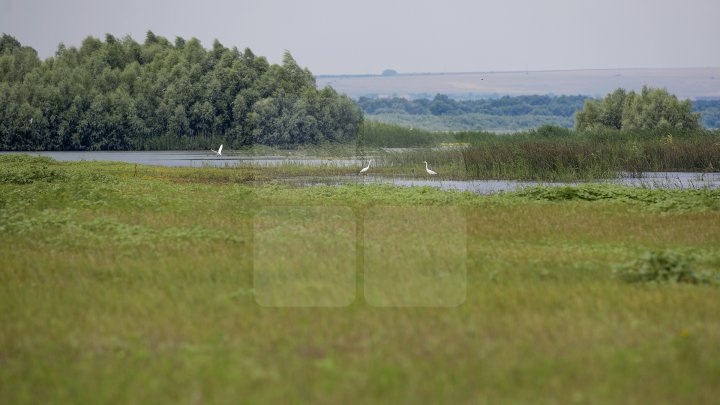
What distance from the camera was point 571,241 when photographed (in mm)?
16375

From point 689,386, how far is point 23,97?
79268 millimetres

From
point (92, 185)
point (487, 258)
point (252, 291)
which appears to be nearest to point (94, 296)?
point (252, 291)

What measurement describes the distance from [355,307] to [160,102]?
71.7m

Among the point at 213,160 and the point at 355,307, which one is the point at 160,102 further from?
the point at 355,307

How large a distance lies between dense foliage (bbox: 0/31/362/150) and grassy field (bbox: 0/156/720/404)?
52.1m

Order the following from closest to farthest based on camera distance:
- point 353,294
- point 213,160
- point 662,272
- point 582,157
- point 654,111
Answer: point 353,294 < point 662,272 < point 582,157 < point 213,160 < point 654,111

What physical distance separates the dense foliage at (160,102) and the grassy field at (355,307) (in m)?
52.1

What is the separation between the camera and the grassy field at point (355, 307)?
7184 millimetres

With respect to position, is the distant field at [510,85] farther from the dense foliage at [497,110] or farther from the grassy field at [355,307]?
the grassy field at [355,307]

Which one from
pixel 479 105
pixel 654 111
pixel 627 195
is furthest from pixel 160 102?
pixel 627 195

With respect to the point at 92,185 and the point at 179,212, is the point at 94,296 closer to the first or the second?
the point at 179,212

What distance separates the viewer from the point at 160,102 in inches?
3105

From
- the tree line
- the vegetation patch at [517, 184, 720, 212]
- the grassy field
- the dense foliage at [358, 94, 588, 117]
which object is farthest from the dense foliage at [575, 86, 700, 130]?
the grassy field

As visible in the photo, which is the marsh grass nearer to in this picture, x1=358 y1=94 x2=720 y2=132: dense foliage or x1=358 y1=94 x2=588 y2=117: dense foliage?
x1=358 y1=94 x2=720 y2=132: dense foliage
